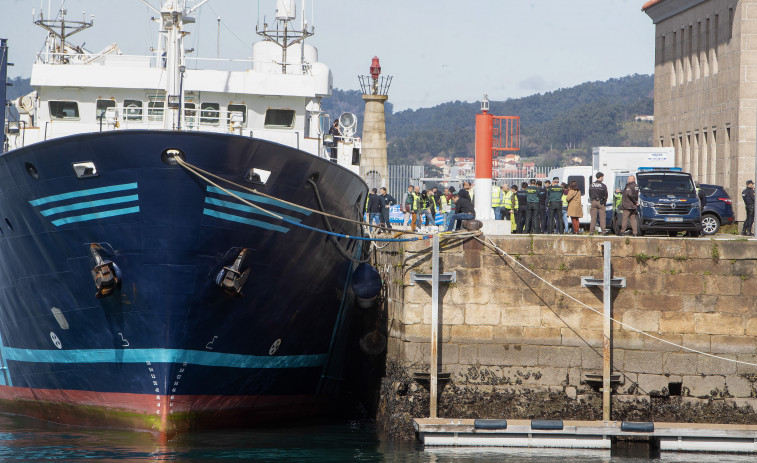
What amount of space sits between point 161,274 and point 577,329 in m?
6.09

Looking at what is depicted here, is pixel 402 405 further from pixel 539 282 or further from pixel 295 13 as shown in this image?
pixel 295 13

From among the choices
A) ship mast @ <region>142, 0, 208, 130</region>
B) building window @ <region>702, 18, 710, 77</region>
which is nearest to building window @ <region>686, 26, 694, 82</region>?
building window @ <region>702, 18, 710, 77</region>

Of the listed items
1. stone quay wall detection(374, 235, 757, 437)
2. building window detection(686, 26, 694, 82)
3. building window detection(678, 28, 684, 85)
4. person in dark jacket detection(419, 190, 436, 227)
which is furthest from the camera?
building window detection(678, 28, 684, 85)

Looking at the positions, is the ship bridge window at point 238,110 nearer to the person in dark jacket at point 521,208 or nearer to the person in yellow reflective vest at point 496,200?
the person in dark jacket at point 521,208

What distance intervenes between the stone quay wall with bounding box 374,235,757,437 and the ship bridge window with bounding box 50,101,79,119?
696cm

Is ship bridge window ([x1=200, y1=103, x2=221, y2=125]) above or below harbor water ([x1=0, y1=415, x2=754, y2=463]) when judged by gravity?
above

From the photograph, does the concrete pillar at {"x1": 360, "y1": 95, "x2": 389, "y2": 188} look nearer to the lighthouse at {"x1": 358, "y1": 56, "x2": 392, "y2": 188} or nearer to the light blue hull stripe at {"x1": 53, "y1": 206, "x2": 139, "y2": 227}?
the lighthouse at {"x1": 358, "y1": 56, "x2": 392, "y2": 188}

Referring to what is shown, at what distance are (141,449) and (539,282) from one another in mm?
Result: 6140

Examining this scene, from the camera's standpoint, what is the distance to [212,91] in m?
17.5

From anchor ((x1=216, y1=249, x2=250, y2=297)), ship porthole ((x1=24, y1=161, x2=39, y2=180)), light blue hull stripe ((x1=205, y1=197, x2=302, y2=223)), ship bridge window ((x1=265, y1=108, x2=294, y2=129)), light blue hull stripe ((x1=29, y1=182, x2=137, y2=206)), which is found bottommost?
anchor ((x1=216, y1=249, x2=250, y2=297))

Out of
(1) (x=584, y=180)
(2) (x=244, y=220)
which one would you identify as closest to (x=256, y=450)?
(2) (x=244, y=220)

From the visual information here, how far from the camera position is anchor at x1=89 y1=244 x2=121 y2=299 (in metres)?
13.2

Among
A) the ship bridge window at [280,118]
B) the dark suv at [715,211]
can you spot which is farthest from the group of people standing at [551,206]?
the ship bridge window at [280,118]

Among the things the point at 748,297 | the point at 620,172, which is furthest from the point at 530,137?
the point at 748,297
